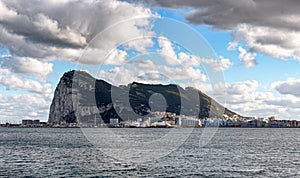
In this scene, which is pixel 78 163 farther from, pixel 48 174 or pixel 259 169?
pixel 259 169

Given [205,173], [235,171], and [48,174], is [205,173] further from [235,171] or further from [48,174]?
[48,174]

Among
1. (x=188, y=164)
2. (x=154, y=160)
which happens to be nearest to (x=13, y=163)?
(x=154, y=160)

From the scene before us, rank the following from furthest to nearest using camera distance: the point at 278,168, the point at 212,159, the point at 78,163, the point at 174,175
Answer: the point at 212,159 → the point at 78,163 → the point at 278,168 → the point at 174,175

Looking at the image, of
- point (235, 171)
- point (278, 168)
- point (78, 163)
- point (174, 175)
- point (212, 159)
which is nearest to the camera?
point (174, 175)

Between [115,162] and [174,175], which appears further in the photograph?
[115,162]

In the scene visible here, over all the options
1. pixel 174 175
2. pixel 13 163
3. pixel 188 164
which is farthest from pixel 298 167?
pixel 13 163

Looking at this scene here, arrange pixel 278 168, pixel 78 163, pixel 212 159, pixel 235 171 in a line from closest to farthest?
pixel 235 171
pixel 278 168
pixel 78 163
pixel 212 159

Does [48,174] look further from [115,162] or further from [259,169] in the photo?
[259,169]

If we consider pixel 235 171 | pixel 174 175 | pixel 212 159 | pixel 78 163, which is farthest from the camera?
pixel 212 159

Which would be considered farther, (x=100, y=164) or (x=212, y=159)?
(x=212, y=159)
